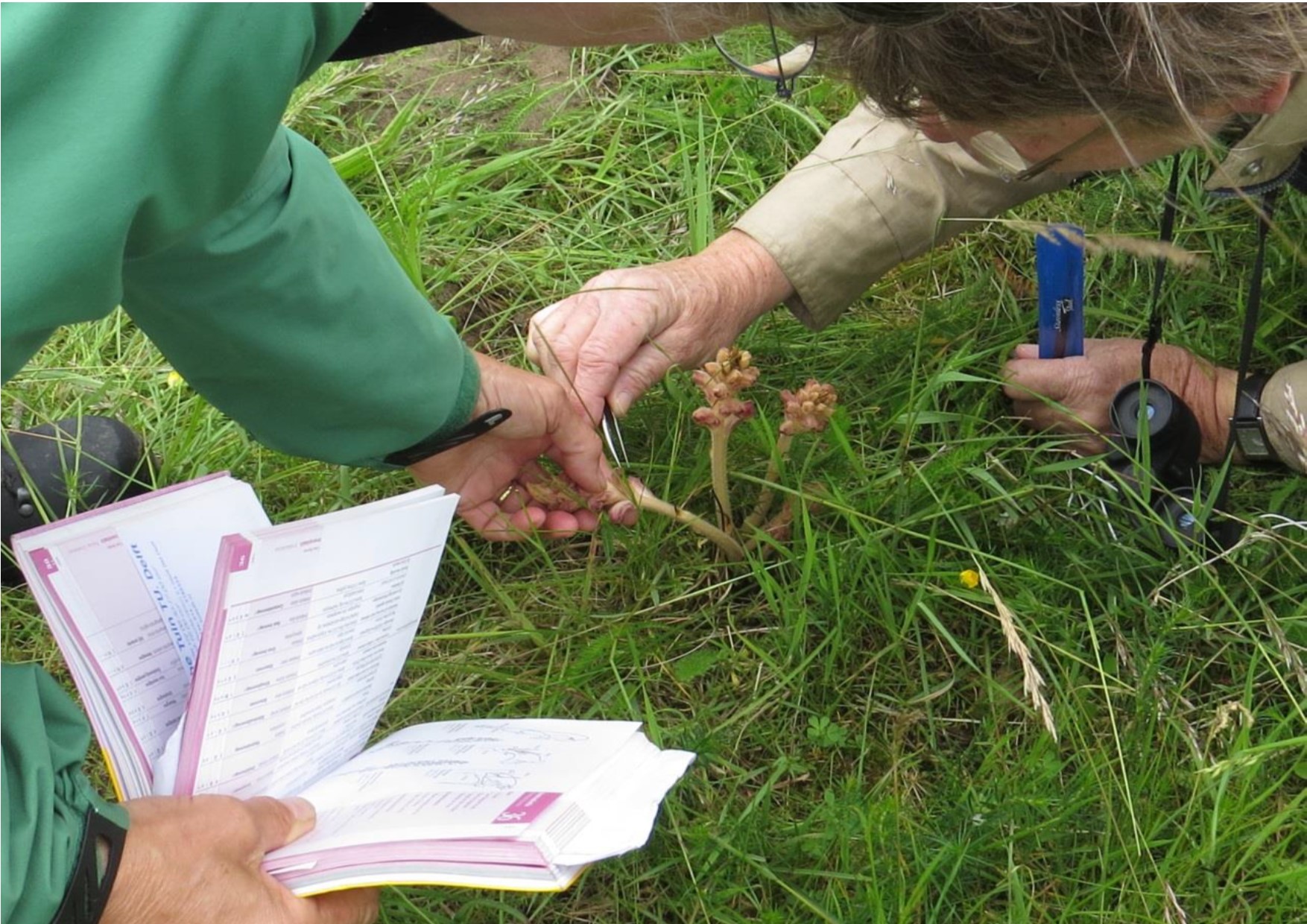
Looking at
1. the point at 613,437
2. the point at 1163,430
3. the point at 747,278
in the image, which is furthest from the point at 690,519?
the point at 1163,430

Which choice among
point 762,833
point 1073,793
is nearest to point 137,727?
point 762,833

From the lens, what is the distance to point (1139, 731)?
175 cm

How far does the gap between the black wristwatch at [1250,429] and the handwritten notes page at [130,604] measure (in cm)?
155

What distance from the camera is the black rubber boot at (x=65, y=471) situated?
7.30ft

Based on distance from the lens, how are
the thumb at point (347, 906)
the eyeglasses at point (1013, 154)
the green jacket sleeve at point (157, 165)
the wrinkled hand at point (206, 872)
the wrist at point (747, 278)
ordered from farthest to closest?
the wrist at point (747, 278)
the eyeglasses at point (1013, 154)
the thumb at point (347, 906)
the wrinkled hand at point (206, 872)
the green jacket sleeve at point (157, 165)

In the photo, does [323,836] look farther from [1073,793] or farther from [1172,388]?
[1172,388]

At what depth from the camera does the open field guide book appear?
1436mm

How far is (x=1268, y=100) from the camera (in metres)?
1.52

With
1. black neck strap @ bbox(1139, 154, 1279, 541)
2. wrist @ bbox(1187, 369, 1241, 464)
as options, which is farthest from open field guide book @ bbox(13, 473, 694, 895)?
wrist @ bbox(1187, 369, 1241, 464)

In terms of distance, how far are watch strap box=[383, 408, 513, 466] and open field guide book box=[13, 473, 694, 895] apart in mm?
253

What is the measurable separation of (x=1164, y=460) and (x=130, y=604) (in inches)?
59.5

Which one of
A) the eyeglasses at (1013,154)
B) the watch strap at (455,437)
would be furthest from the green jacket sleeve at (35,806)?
the eyeglasses at (1013,154)

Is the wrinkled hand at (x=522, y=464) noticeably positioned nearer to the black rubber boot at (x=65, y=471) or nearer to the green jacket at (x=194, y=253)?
the green jacket at (x=194, y=253)

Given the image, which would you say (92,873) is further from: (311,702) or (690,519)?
(690,519)
